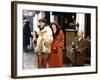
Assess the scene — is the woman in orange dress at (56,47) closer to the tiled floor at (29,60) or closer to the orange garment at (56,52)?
the orange garment at (56,52)

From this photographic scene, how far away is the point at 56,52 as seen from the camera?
200 centimetres

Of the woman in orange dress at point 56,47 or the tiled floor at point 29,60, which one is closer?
the tiled floor at point 29,60

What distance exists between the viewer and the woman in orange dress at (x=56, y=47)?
1989 mm

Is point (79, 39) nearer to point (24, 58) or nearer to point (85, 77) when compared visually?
point (85, 77)

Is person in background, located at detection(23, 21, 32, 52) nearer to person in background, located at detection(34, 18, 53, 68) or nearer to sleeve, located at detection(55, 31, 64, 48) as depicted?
person in background, located at detection(34, 18, 53, 68)


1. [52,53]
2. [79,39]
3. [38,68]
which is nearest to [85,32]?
[79,39]

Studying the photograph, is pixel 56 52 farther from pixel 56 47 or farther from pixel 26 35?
pixel 26 35

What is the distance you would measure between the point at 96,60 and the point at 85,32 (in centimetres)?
27

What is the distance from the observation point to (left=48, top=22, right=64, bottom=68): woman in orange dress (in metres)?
1.99

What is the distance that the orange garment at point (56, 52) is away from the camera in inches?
78.3

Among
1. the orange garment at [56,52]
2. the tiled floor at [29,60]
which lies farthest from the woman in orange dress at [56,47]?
the tiled floor at [29,60]

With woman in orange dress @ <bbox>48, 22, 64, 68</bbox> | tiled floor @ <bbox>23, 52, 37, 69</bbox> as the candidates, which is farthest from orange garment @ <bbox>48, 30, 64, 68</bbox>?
tiled floor @ <bbox>23, 52, 37, 69</bbox>

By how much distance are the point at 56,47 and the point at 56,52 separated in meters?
0.04

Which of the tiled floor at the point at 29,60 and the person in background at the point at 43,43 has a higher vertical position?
the person in background at the point at 43,43
